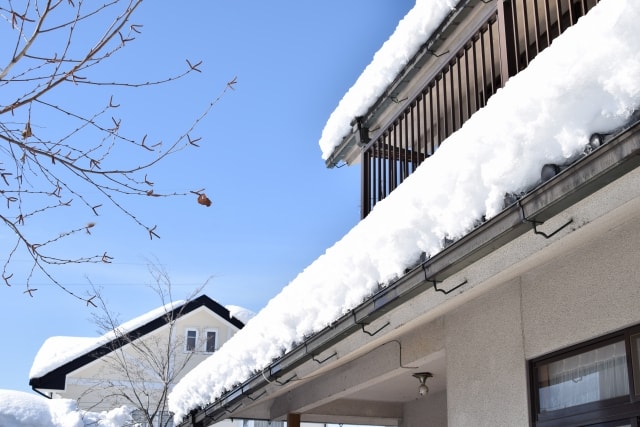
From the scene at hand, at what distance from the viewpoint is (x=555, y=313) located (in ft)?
13.9

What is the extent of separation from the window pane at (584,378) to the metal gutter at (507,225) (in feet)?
2.68

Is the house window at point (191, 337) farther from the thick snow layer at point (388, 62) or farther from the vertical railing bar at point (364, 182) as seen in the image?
the vertical railing bar at point (364, 182)

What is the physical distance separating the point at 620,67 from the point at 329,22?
30.2 ft

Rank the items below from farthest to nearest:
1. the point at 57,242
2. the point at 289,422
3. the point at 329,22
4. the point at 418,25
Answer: the point at 329,22
the point at 289,422
the point at 418,25
the point at 57,242

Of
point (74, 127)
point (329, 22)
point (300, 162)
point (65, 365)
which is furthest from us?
point (65, 365)

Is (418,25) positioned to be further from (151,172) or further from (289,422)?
(289,422)

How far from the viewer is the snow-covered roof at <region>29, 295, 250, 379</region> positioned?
2447 centimetres

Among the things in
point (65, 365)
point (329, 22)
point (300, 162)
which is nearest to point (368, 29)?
point (329, 22)

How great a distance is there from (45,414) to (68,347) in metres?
9.80

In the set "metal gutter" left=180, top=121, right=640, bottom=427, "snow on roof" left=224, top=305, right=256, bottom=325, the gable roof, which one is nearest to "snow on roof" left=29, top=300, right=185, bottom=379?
the gable roof

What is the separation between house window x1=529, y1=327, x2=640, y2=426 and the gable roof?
19.4 m

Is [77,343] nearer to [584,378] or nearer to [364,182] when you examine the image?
[364,182]

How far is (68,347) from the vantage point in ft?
86.7

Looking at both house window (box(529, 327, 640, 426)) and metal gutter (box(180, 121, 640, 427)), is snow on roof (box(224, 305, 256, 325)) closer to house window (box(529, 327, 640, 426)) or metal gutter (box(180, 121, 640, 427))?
metal gutter (box(180, 121, 640, 427))
